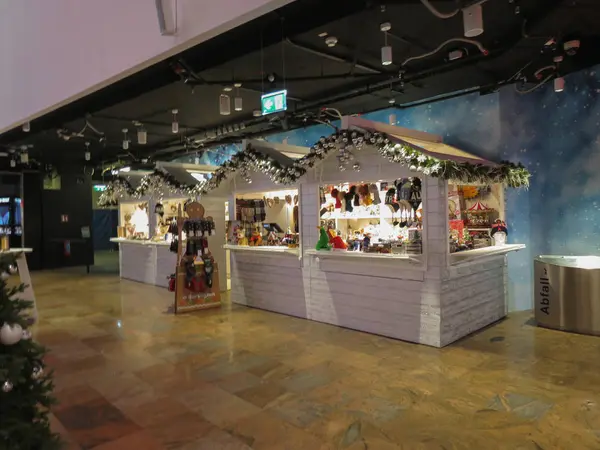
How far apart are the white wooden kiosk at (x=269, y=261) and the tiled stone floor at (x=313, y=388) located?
60 centimetres

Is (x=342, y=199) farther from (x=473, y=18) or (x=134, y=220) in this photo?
(x=134, y=220)

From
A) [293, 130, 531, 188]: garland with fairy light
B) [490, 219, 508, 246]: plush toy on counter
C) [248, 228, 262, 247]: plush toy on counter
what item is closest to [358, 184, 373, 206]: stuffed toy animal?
[293, 130, 531, 188]: garland with fairy light

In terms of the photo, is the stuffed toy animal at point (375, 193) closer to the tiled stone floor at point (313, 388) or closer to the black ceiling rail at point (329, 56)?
the black ceiling rail at point (329, 56)

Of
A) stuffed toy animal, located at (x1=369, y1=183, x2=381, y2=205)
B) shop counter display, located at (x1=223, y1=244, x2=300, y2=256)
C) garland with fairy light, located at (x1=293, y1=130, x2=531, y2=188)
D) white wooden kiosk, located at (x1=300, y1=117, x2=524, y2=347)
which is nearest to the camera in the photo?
garland with fairy light, located at (x1=293, y1=130, x2=531, y2=188)

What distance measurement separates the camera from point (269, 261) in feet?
24.7

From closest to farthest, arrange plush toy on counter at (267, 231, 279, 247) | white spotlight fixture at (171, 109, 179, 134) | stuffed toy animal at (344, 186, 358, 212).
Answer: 1. stuffed toy animal at (344, 186, 358, 212)
2. plush toy on counter at (267, 231, 279, 247)
3. white spotlight fixture at (171, 109, 179, 134)

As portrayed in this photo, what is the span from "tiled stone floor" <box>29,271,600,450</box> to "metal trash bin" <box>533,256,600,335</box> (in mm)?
276

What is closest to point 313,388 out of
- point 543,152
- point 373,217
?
point 373,217

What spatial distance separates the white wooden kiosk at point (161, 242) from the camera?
9547 mm

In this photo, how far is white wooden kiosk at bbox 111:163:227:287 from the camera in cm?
955

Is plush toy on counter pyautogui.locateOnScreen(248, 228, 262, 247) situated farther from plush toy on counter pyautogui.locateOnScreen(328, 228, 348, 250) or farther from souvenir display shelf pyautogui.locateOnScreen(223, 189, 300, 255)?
plush toy on counter pyautogui.locateOnScreen(328, 228, 348, 250)

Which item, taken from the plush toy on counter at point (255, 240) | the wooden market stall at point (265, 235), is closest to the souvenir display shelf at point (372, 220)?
the wooden market stall at point (265, 235)

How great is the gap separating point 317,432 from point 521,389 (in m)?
2.04

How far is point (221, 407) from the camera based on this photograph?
3.90 m
